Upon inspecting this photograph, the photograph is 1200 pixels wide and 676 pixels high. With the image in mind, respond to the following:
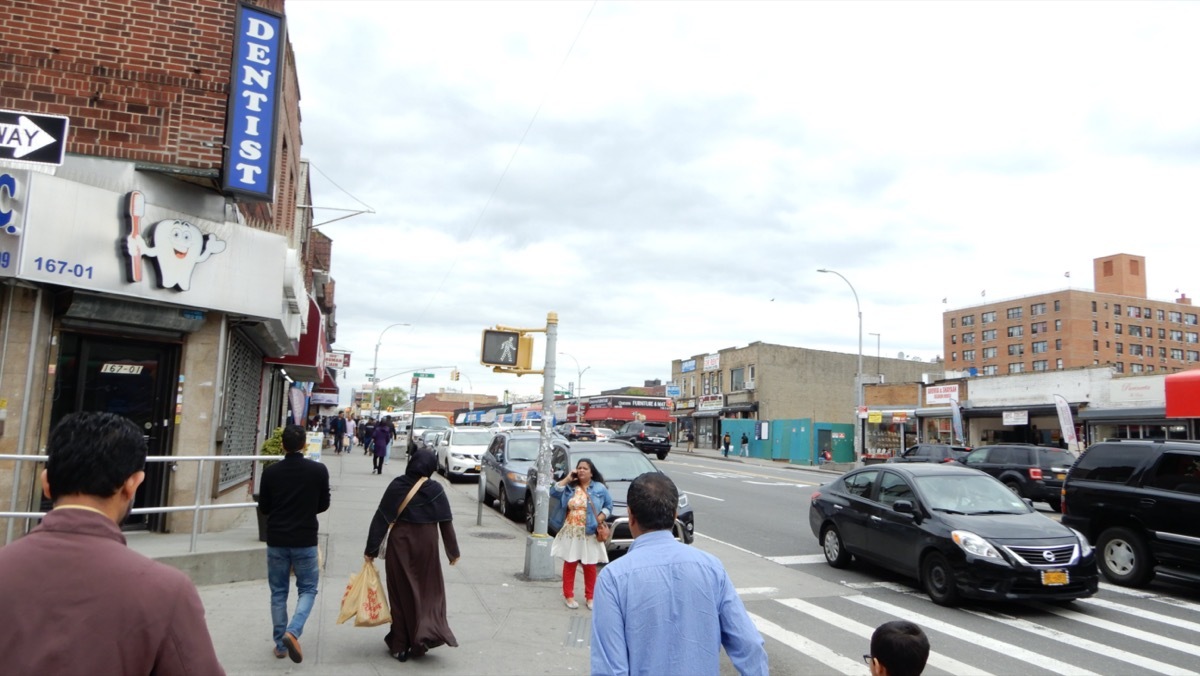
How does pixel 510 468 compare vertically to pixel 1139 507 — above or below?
below

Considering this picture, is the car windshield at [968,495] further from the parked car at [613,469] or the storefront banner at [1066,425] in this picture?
the storefront banner at [1066,425]

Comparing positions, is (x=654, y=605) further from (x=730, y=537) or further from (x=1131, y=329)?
(x=1131, y=329)

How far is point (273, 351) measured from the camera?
49.8 ft

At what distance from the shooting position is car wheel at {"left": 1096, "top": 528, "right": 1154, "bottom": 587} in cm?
1068

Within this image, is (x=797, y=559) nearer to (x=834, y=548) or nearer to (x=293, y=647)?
(x=834, y=548)

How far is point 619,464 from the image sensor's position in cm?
1384

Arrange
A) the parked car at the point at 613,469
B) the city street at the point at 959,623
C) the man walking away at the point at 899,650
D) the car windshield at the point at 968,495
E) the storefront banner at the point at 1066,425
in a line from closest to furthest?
1. the man walking away at the point at 899,650
2. the city street at the point at 959,623
3. the car windshield at the point at 968,495
4. the parked car at the point at 613,469
5. the storefront banner at the point at 1066,425

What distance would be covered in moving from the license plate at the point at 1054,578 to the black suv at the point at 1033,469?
1284 centimetres

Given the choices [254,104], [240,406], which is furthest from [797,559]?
[254,104]

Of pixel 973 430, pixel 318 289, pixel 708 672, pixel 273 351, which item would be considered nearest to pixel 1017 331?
pixel 973 430

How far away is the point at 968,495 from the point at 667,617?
28.2 ft

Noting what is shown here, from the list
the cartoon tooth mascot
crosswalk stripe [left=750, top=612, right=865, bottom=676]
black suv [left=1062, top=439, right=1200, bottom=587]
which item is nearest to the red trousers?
crosswalk stripe [left=750, top=612, right=865, bottom=676]

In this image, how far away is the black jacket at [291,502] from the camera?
6.24 metres

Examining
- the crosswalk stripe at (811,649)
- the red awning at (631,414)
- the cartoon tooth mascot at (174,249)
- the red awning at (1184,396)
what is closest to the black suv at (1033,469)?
the red awning at (1184,396)
